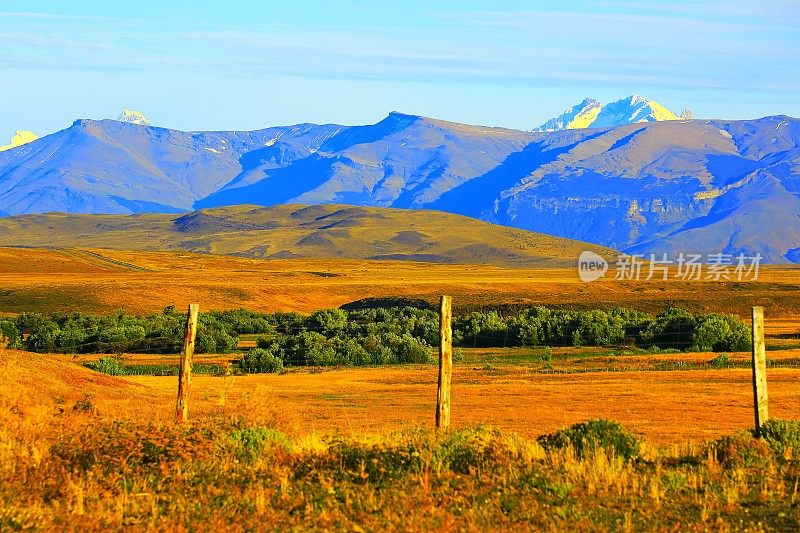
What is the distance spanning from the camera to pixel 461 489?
1263cm

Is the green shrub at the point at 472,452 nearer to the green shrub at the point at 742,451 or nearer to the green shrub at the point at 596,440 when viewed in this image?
the green shrub at the point at 596,440

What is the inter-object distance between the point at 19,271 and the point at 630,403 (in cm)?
9169

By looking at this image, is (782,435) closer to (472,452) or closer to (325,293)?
(472,452)

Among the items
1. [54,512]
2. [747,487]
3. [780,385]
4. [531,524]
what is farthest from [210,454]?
[780,385]

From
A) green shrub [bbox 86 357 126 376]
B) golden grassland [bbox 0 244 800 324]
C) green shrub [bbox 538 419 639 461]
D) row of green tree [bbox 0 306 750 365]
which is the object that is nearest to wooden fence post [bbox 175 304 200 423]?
Answer: green shrub [bbox 538 419 639 461]

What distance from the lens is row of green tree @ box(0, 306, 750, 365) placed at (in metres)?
40.9

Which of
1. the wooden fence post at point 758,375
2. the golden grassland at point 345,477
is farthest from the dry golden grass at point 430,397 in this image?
the wooden fence post at point 758,375

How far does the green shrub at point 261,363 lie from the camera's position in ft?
119

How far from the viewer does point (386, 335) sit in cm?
4350

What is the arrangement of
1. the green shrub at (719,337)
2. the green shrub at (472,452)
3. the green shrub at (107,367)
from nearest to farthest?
the green shrub at (472,452)
the green shrub at (107,367)
the green shrub at (719,337)

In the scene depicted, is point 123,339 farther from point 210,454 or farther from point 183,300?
point 210,454

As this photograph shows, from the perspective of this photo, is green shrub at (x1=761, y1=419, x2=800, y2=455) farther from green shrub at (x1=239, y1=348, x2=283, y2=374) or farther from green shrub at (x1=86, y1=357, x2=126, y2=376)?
green shrub at (x1=239, y1=348, x2=283, y2=374)

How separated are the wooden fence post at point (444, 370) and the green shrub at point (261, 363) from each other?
20.6 m

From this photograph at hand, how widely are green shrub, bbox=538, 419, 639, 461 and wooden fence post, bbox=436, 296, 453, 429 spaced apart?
4.53 feet
